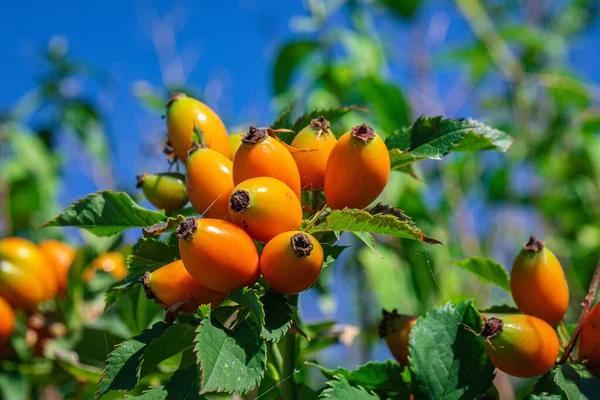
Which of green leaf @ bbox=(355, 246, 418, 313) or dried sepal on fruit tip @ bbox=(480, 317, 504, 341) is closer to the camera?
dried sepal on fruit tip @ bbox=(480, 317, 504, 341)

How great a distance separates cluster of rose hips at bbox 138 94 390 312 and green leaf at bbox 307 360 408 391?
8.9 inches

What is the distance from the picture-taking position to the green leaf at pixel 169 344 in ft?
2.39

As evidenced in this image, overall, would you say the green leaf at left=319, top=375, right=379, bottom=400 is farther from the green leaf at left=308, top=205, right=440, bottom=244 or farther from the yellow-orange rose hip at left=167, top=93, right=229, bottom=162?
the yellow-orange rose hip at left=167, top=93, right=229, bottom=162

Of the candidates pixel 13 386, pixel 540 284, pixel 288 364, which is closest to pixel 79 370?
pixel 13 386

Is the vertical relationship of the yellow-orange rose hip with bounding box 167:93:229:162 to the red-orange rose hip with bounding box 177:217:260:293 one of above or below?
above

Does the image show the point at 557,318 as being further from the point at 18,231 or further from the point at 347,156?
the point at 18,231

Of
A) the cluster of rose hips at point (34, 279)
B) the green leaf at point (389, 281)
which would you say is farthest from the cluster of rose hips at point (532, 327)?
the green leaf at point (389, 281)

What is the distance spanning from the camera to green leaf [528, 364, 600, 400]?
2.47 ft

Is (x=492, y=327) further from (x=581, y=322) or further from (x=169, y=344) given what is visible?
(x=169, y=344)

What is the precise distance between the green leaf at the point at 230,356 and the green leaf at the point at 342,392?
0.12m

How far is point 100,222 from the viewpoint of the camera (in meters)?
0.92

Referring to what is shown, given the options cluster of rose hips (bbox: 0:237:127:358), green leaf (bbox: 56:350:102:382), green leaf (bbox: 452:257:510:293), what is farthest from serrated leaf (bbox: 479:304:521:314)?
cluster of rose hips (bbox: 0:237:127:358)

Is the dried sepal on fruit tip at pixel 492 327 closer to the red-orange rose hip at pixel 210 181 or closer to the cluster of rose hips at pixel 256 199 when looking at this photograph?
the cluster of rose hips at pixel 256 199

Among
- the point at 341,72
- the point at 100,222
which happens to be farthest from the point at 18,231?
the point at 100,222
